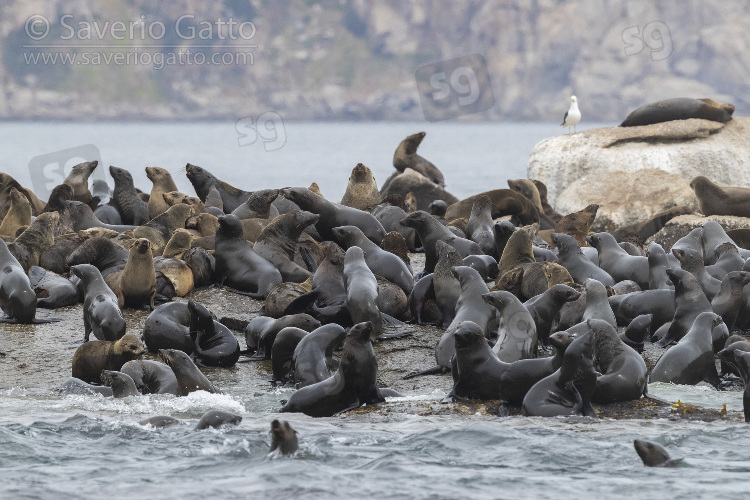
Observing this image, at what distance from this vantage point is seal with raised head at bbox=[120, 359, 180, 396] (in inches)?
299

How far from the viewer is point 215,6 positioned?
6304 inches

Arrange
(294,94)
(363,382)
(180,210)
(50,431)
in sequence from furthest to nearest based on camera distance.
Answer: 1. (294,94)
2. (180,210)
3. (363,382)
4. (50,431)

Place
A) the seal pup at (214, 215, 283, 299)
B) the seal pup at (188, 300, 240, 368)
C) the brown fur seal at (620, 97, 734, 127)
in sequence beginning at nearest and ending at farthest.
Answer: the seal pup at (188, 300, 240, 368) → the seal pup at (214, 215, 283, 299) → the brown fur seal at (620, 97, 734, 127)

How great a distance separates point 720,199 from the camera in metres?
14.6

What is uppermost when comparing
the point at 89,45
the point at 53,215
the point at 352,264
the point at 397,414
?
the point at 89,45

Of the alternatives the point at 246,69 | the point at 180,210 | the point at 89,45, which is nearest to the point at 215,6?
the point at 246,69

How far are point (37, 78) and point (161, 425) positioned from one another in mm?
165998

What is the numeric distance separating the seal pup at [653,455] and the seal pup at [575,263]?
476cm

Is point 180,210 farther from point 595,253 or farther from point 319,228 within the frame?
point 595,253

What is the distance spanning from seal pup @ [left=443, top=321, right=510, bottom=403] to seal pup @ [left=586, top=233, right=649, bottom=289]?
159 inches

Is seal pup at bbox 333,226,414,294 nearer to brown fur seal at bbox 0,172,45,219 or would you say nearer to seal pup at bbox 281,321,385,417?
seal pup at bbox 281,321,385,417

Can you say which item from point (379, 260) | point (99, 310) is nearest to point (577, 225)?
point (379, 260)

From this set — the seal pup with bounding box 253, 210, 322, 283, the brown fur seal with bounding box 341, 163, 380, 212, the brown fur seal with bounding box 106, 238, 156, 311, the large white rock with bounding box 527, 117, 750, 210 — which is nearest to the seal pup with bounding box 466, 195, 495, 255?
the seal pup with bounding box 253, 210, 322, 283

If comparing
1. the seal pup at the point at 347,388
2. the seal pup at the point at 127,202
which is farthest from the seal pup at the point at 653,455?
the seal pup at the point at 127,202
